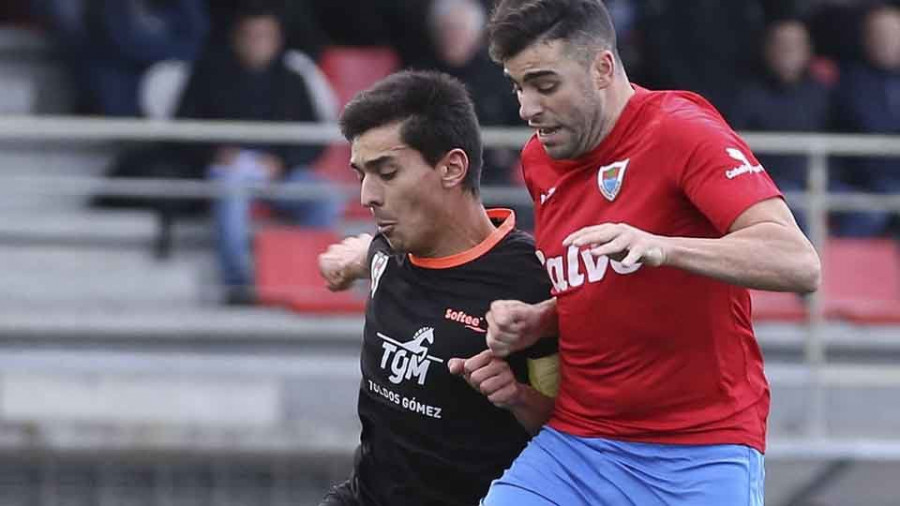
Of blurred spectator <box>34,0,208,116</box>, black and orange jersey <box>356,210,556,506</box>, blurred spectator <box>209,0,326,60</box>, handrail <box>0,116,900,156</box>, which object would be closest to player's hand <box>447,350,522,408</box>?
black and orange jersey <box>356,210,556,506</box>

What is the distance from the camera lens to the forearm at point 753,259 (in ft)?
13.0

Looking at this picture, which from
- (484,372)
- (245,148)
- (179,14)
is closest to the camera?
(484,372)

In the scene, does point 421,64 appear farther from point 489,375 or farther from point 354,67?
point 489,375

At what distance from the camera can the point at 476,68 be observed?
9.93m

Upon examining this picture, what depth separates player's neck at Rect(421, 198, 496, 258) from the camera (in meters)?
4.63

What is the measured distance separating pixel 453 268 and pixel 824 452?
473 centimetres

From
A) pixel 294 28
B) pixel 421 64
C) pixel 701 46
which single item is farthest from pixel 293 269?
pixel 701 46

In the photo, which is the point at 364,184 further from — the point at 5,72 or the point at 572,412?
the point at 5,72

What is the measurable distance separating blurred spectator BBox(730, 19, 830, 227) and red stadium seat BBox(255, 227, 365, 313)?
2.54 m

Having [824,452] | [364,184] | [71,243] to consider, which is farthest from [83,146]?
[364,184]

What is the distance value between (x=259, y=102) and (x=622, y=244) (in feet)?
21.0

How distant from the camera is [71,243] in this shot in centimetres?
996

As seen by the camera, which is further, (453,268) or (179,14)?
(179,14)

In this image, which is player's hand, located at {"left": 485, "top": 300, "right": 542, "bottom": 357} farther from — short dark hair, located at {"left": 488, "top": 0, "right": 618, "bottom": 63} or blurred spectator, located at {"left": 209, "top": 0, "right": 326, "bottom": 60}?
blurred spectator, located at {"left": 209, "top": 0, "right": 326, "bottom": 60}
